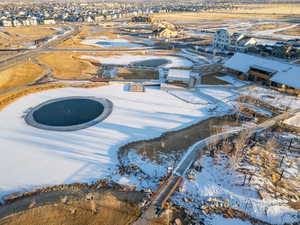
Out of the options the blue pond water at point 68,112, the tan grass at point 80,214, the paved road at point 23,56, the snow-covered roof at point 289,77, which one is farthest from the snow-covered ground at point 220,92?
the paved road at point 23,56

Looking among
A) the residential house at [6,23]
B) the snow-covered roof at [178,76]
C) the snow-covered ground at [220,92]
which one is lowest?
the snow-covered ground at [220,92]

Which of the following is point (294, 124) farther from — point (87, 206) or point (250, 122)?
point (87, 206)

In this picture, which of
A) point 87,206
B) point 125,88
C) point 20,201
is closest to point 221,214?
point 87,206

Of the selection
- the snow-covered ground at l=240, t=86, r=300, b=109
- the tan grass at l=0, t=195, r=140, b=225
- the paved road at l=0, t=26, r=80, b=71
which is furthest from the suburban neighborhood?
the paved road at l=0, t=26, r=80, b=71

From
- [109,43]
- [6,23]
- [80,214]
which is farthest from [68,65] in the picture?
[6,23]

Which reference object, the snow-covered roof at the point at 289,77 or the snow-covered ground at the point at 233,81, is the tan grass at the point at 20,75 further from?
the snow-covered roof at the point at 289,77

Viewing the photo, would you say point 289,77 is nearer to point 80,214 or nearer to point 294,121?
point 294,121

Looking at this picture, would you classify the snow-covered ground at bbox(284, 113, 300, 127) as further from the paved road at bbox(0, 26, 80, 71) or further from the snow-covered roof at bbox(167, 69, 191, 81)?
the paved road at bbox(0, 26, 80, 71)
